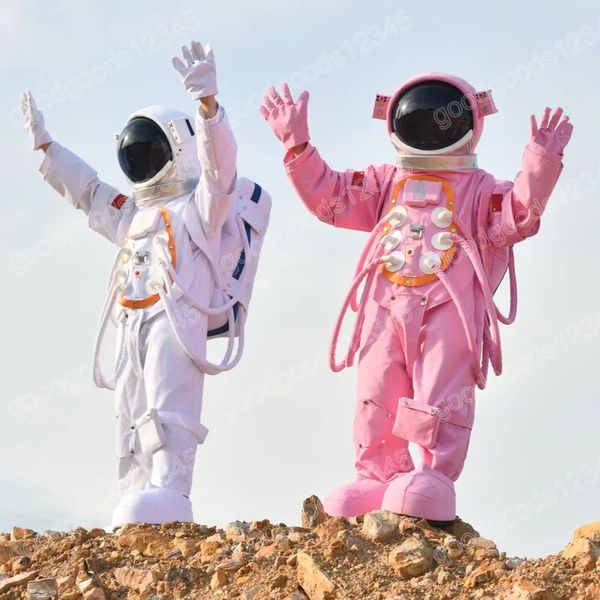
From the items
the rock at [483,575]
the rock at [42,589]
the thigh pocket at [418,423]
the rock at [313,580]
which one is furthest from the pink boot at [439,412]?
the rock at [42,589]

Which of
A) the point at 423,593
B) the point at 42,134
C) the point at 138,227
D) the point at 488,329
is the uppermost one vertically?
the point at 42,134

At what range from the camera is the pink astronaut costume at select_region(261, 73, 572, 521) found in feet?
19.9

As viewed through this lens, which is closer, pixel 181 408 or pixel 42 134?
pixel 181 408

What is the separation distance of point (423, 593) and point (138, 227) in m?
3.43

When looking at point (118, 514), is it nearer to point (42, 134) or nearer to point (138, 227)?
point (138, 227)

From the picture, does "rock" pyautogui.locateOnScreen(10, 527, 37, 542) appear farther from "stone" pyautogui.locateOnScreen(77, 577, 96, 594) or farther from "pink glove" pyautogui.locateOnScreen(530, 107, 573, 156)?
"pink glove" pyautogui.locateOnScreen(530, 107, 573, 156)

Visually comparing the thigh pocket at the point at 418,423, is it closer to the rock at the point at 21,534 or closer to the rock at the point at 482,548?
the rock at the point at 482,548

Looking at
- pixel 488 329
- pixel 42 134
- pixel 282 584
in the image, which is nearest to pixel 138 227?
pixel 42 134

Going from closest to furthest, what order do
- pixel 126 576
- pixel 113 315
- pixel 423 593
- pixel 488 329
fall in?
pixel 423 593, pixel 126 576, pixel 488 329, pixel 113 315

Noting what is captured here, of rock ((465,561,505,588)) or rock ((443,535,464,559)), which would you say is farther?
rock ((443,535,464,559))

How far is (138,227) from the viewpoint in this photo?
748 centimetres

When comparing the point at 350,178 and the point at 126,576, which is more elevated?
the point at 350,178

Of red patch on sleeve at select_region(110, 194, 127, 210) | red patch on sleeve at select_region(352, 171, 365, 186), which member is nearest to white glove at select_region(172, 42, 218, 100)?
red patch on sleeve at select_region(352, 171, 365, 186)

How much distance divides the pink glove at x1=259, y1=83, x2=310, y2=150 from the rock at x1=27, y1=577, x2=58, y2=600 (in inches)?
95.5
